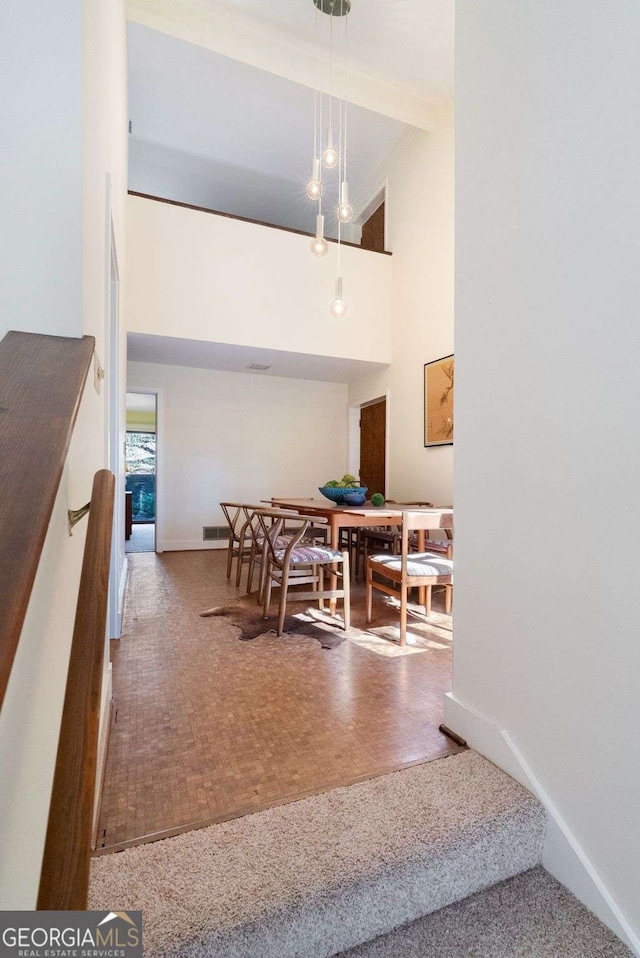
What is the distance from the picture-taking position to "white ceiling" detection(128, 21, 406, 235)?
14.2ft

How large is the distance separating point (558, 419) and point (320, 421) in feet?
18.7

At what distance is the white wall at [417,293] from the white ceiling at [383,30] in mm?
519

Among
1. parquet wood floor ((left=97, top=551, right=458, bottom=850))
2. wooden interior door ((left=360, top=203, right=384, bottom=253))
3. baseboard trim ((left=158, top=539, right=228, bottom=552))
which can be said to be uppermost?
wooden interior door ((left=360, top=203, right=384, bottom=253))

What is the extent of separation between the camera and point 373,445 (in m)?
6.30

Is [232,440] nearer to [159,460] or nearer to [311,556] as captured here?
[159,460]

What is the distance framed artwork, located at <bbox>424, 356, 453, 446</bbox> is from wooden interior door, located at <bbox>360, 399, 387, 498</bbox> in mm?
1057

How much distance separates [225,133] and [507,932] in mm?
6676

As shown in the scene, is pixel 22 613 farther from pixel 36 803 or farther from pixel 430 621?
pixel 430 621

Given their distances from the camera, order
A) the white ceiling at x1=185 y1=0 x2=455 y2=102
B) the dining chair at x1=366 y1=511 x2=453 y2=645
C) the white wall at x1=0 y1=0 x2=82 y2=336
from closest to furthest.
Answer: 1. the white wall at x1=0 y1=0 x2=82 y2=336
2. the dining chair at x1=366 y1=511 x2=453 y2=645
3. the white ceiling at x1=185 y1=0 x2=455 y2=102

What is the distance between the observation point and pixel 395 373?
18.4 ft

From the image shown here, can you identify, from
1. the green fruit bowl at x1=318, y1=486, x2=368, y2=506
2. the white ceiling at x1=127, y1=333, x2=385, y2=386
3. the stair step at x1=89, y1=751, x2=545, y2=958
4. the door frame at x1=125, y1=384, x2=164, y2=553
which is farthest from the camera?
the door frame at x1=125, y1=384, x2=164, y2=553

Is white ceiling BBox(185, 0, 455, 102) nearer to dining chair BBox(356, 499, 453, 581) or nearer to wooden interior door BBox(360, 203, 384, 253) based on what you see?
wooden interior door BBox(360, 203, 384, 253)

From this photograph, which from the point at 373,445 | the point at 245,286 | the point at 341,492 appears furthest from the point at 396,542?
the point at 245,286

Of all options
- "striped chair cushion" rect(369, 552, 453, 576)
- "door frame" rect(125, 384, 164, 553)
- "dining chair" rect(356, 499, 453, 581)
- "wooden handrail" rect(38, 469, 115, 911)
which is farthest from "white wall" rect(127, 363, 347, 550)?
"wooden handrail" rect(38, 469, 115, 911)
